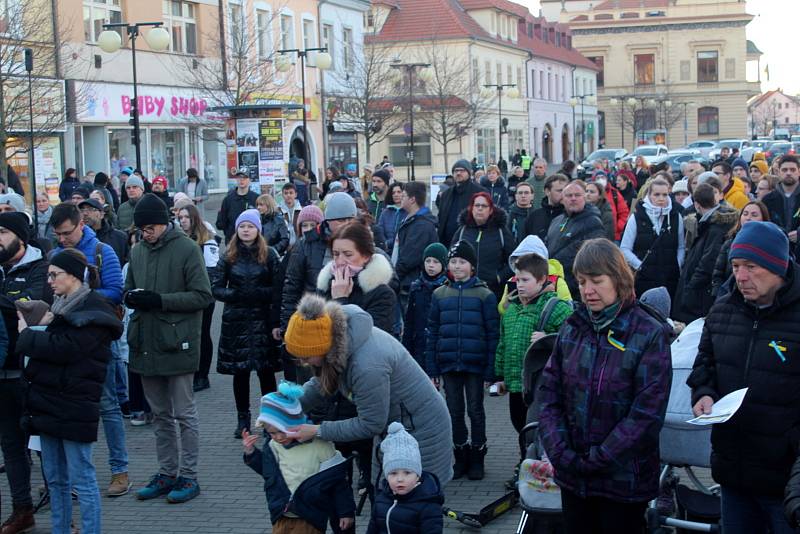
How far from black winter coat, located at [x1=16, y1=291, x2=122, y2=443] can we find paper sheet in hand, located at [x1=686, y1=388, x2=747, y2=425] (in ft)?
11.6

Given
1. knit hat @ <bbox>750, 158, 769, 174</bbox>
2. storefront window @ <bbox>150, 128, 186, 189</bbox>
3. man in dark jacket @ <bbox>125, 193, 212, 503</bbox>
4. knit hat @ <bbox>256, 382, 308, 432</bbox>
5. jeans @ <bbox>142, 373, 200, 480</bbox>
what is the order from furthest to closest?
storefront window @ <bbox>150, 128, 186, 189</bbox> < knit hat @ <bbox>750, 158, 769, 174</bbox> < jeans @ <bbox>142, 373, 200, 480</bbox> < man in dark jacket @ <bbox>125, 193, 212, 503</bbox> < knit hat @ <bbox>256, 382, 308, 432</bbox>

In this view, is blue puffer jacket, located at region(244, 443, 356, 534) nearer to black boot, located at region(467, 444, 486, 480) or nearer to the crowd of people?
the crowd of people

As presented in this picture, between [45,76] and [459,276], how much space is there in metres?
20.2

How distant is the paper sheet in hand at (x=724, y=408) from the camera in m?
4.35

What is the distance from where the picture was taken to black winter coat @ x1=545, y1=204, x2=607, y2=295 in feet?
33.6

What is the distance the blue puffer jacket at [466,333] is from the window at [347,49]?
125ft

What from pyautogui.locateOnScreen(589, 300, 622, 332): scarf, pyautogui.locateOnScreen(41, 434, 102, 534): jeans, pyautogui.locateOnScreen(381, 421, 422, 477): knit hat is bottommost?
pyautogui.locateOnScreen(41, 434, 102, 534): jeans

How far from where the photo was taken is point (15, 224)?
297 inches

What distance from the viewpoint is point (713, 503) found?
590cm

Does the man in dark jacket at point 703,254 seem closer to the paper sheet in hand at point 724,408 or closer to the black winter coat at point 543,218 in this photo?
the black winter coat at point 543,218

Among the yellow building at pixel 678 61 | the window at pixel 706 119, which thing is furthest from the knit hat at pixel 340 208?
the window at pixel 706 119

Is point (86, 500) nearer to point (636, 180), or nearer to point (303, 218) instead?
point (303, 218)

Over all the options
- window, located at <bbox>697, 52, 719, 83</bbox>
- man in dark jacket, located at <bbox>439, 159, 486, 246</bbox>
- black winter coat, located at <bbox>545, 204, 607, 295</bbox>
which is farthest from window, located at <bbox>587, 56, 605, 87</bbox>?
black winter coat, located at <bbox>545, 204, 607, 295</bbox>

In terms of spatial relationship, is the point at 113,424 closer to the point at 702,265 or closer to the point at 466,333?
the point at 466,333
